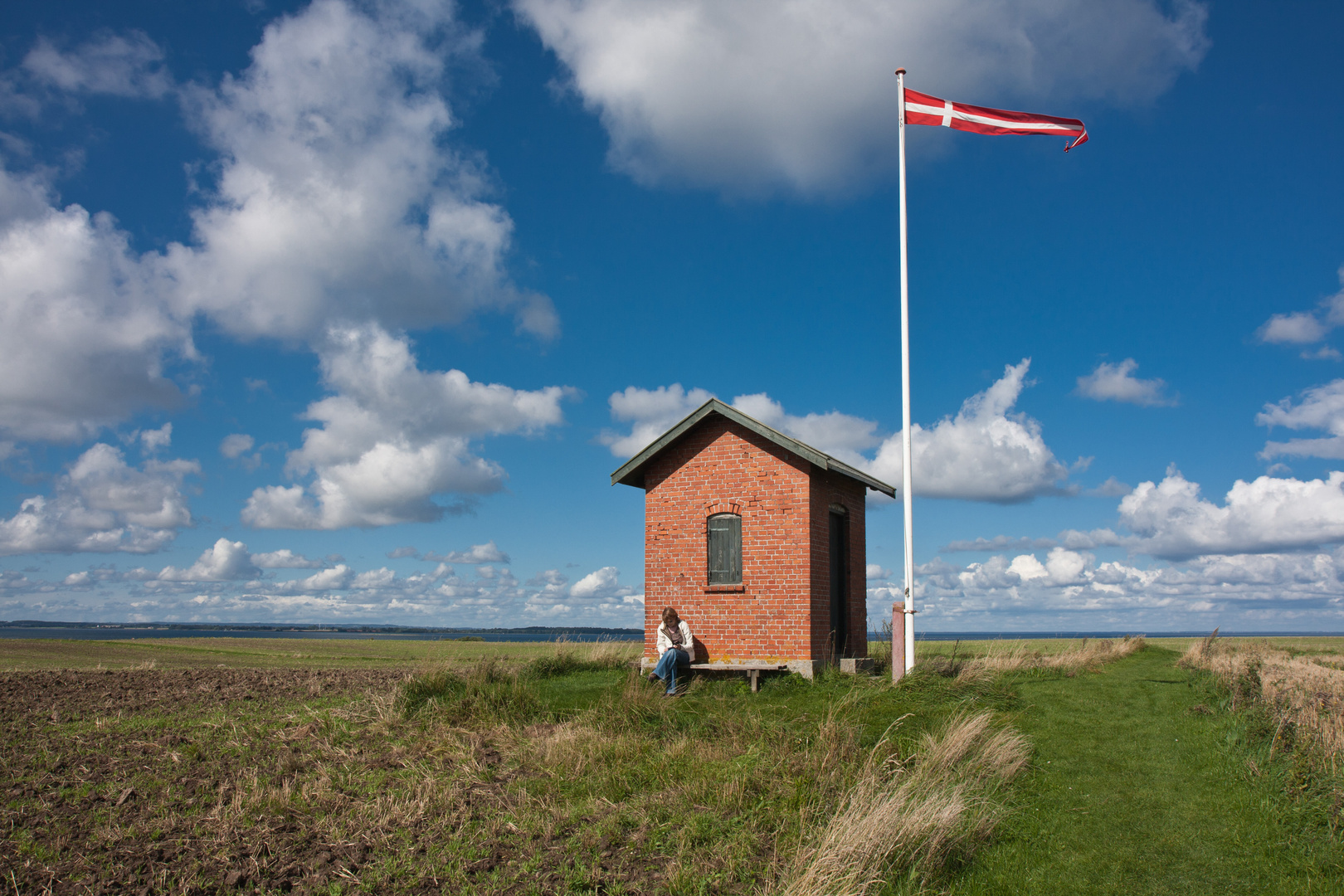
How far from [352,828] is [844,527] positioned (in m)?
13.6

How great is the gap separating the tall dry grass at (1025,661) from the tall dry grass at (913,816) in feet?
19.0

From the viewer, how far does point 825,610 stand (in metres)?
17.2

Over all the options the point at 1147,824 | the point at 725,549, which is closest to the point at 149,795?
the point at 1147,824

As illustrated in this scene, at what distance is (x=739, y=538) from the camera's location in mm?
16969

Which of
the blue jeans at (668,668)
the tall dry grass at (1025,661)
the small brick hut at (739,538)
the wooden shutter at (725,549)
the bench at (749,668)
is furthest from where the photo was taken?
the wooden shutter at (725,549)

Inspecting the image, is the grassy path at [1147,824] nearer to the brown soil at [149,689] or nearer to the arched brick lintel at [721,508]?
the arched brick lintel at [721,508]

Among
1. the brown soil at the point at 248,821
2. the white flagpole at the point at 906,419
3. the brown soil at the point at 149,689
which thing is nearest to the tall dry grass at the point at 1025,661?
the white flagpole at the point at 906,419

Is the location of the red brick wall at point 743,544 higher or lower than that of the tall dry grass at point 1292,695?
higher

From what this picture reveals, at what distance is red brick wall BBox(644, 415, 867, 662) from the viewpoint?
1631cm

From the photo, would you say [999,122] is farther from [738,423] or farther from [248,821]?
[248,821]

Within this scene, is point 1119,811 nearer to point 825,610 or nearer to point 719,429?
point 825,610

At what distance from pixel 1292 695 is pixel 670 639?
1028 centimetres

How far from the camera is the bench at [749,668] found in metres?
15.5

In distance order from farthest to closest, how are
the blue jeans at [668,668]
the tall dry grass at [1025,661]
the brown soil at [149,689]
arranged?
the tall dry grass at [1025,661] < the blue jeans at [668,668] < the brown soil at [149,689]
